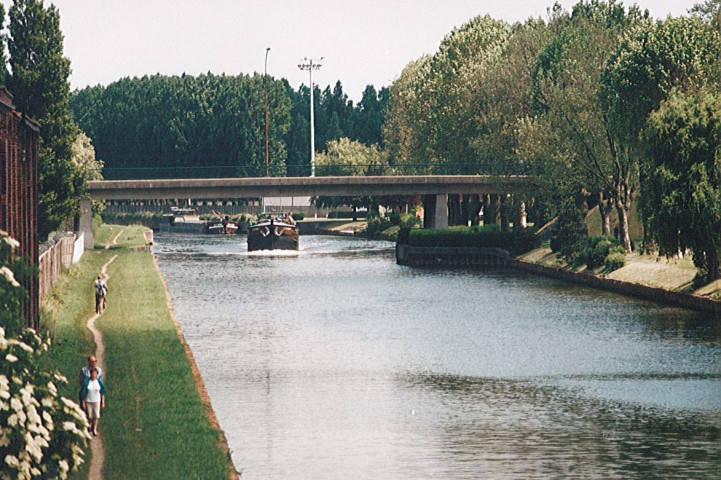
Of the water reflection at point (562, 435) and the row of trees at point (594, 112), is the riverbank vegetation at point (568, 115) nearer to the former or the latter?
the row of trees at point (594, 112)

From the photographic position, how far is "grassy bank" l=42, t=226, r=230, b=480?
26469 millimetres

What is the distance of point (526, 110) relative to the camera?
107875mm

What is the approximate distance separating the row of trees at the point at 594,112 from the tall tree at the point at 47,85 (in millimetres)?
34090

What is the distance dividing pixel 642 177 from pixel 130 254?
47602mm

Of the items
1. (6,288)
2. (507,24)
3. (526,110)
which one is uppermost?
(507,24)

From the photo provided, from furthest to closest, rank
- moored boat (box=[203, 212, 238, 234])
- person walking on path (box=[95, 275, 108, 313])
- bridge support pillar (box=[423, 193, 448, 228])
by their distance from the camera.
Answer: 1. moored boat (box=[203, 212, 238, 234])
2. bridge support pillar (box=[423, 193, 448, 228])
3. person walking on path (box=[95, 275, 108, 313])

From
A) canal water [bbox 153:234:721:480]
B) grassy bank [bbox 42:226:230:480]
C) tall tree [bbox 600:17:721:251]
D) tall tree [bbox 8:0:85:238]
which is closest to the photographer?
grassy bank [bbox 42:226:230:480]

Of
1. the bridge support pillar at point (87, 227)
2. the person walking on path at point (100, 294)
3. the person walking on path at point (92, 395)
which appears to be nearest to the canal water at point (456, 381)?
the person walking on path at point (92, 395)

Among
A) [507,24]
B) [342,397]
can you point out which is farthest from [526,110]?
[342,397]

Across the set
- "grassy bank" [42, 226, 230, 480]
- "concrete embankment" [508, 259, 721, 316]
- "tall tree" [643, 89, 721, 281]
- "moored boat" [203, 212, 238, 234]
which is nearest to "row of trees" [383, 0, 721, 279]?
"tall tree" [643, 89, 721, 281]

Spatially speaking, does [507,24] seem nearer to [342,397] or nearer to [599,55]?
[599,55]

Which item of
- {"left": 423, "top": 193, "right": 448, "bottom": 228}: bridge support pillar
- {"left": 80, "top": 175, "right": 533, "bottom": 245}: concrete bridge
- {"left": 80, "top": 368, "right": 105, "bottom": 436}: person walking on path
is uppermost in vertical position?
{"left": 80, "top": 175, "right": 533, "bottom": 245}: concrete bridge

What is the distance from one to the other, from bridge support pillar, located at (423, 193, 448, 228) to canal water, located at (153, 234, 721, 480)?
4150cm

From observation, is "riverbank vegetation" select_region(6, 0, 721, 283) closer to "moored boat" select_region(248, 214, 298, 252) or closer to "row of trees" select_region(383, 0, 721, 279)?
"row of trees" select_region(383, 0, 721, 279)
